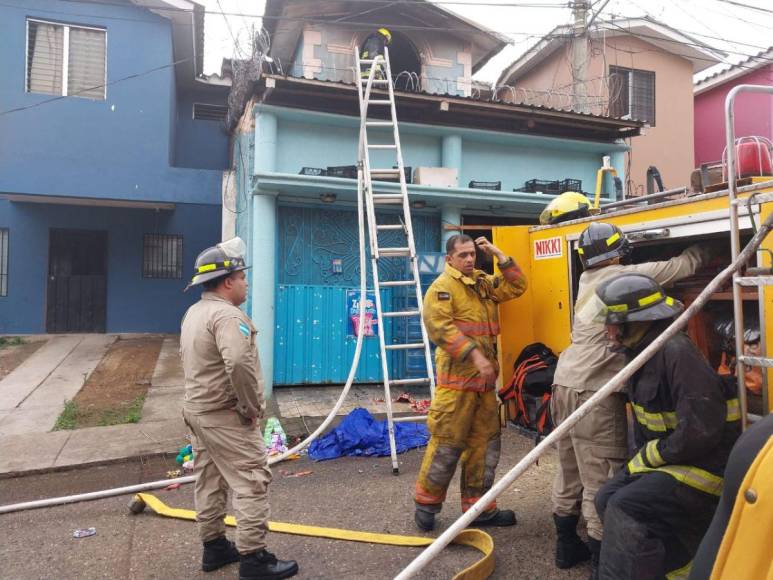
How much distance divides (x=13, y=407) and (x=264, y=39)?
5.81 metres

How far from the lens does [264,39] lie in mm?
7840

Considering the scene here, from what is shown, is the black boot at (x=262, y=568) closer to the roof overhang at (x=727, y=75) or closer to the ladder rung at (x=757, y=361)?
the ladder rung at (x=757, y=361)

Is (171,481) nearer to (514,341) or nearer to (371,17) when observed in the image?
(514,341)

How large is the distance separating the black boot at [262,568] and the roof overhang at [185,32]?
405 inches

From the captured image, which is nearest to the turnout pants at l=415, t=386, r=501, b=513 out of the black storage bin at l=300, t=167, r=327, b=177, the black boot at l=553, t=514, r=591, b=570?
the black boot at l=553, t=514, r=591, b=570

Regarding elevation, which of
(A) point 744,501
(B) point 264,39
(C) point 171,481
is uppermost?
(B) point 264,39

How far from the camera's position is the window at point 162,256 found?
1205 cm

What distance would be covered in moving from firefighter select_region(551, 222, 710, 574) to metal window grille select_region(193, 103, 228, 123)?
11.7 meters

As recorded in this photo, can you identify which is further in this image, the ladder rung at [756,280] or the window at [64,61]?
the window at [64,61]

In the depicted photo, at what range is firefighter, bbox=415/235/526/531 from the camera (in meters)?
3.60

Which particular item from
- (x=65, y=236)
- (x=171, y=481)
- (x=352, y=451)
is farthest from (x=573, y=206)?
(x=65, y=236)

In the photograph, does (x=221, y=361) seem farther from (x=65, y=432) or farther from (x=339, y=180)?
(x=339, y=180)

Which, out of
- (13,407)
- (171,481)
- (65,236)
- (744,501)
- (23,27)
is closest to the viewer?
(744,501)

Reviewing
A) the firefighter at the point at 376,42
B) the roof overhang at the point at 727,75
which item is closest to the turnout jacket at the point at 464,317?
the firefighter at the point at 376,42
